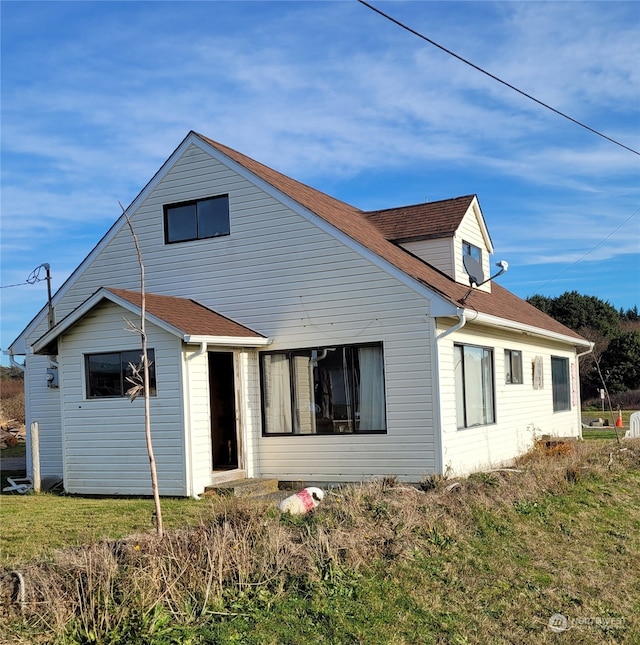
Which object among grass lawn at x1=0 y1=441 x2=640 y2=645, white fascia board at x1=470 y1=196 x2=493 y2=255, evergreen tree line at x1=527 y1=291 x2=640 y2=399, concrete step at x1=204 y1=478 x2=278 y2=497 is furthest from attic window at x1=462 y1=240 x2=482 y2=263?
evergreen tree line at x1=527 y1=291 x2=640 y2=399

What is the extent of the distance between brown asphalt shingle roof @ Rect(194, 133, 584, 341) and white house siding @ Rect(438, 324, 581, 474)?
0.61 metres

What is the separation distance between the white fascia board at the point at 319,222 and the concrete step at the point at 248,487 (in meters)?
4.12

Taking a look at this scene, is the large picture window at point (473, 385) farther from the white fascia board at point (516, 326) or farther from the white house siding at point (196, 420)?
the white house siding at point (196, 420)

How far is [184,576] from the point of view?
605cm

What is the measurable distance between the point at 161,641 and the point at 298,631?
1.09m

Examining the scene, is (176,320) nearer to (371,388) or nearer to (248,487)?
(248,487)

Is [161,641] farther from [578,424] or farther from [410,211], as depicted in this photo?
[578,424]

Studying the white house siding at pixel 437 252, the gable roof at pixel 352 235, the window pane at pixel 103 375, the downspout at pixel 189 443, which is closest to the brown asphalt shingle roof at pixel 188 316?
the downspout at pixel 189 443

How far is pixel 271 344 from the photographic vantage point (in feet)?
44.2

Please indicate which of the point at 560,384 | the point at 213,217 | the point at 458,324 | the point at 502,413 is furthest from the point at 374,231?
the point at 560,384

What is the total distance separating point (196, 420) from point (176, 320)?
1.68m

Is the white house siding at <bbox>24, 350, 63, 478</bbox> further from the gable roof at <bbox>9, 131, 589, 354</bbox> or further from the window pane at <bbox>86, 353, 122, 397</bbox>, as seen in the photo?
the window pane at <bbox>86, 353, 122, 397</bbox>

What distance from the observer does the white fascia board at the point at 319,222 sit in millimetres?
12070

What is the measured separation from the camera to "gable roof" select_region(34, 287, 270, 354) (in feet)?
39.1
